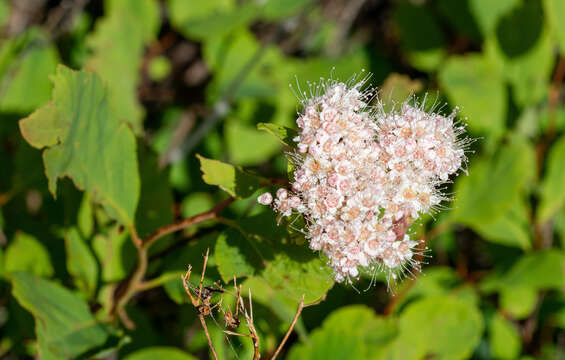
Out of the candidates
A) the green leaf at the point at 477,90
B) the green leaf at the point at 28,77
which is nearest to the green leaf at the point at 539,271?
the green leaf at the point at 477,90

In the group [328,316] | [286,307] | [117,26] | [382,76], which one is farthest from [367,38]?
[286,307]

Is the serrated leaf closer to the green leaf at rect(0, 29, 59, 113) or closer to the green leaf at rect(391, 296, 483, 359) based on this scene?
the green leaf at rect(391, 296, 483, 359)

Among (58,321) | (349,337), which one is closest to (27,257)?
(58,321)

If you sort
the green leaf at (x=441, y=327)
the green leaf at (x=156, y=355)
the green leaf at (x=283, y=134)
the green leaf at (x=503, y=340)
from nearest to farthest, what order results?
the green leaf at (x=283, y=134) < the green leaf at (x=156, y=355) < the green leaf at (x=441, y=327) < the green leaf at (x=503, y=340)

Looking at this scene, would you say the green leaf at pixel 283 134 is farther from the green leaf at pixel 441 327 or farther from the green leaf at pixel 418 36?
the green leaf at pixel 418 36

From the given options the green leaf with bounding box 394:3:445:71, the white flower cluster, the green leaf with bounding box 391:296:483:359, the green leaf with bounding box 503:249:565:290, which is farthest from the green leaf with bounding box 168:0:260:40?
the green leaf with bounding box 503:249:565:290

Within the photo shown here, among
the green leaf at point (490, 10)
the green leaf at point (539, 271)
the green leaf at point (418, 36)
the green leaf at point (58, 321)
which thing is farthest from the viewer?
the green leaf at point (418, 36)

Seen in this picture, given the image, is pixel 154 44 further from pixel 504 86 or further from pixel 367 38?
pixel 504 86
